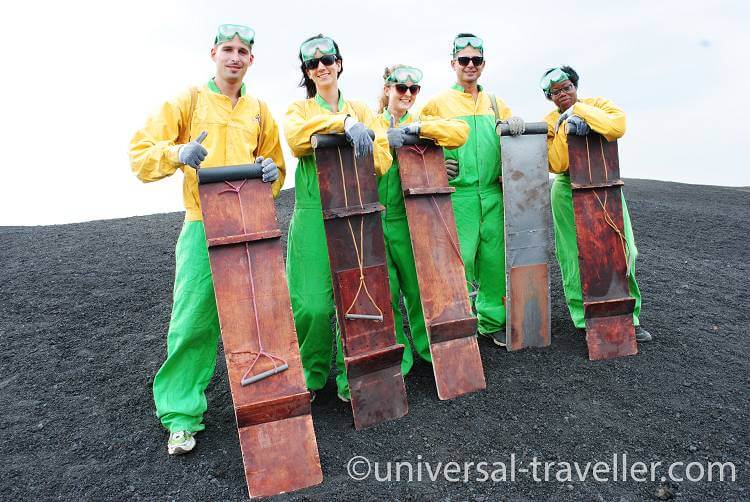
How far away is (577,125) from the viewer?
13.4 ft

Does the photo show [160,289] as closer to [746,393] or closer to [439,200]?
[439,200]

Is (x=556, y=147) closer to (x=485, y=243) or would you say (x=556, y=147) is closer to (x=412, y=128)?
(x=485, y=243)

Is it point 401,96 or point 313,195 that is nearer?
point 313,195

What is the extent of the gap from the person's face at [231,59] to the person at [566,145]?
2413mm

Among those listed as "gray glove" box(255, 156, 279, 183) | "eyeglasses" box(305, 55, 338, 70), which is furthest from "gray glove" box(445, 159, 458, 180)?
"gray glove" box(255, 156, 279, 183)

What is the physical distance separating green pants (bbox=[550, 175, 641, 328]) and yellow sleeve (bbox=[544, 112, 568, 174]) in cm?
15

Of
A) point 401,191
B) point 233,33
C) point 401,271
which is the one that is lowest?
point 401,271

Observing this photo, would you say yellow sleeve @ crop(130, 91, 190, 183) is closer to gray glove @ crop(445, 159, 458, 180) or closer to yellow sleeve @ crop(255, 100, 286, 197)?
yellow sleeve @ crop(255, 100, 286, 197)

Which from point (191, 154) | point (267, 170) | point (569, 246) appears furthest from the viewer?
point (569, 246)

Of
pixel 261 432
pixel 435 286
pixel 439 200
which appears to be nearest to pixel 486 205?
pixel 439 200

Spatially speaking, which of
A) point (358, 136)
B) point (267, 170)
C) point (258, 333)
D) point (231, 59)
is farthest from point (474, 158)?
point (258, 333)

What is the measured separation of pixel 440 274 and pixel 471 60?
1.65m

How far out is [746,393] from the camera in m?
3.63

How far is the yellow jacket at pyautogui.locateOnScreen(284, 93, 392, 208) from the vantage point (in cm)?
315
